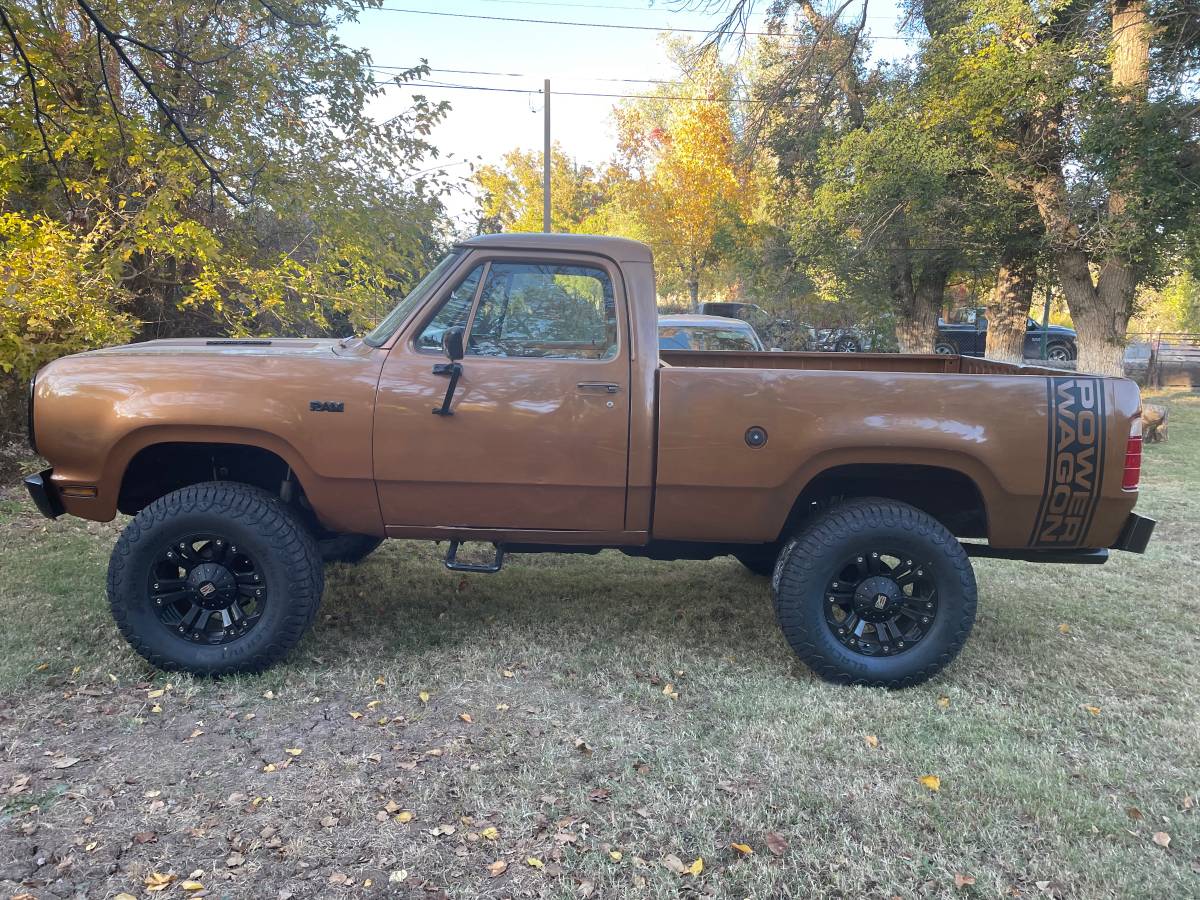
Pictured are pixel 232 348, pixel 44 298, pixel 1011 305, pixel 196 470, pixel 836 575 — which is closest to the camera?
pixel 836 575

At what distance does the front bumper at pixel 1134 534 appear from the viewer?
375 cm

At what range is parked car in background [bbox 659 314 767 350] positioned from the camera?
362 inches

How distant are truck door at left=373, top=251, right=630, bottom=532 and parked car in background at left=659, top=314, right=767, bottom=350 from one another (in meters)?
5.21

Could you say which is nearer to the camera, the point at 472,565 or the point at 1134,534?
the point at 1134,534

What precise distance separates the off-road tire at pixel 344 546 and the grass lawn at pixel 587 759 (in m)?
0.27

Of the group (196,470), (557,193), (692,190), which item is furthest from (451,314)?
(557,193)

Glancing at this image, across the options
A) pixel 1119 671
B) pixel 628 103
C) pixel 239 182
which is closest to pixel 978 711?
pixel 1119 671

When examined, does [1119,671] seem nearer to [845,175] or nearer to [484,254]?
[484,254]

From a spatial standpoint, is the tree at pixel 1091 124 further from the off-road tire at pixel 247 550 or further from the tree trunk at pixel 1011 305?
the off-road tire at pixel 247 550

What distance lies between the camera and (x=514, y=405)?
3.76 metres

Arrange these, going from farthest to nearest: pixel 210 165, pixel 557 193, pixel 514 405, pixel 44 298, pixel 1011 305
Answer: pixel 557 193, pixel 1011 305, pixel 210 165, pixel 44 298, pixel 514 405

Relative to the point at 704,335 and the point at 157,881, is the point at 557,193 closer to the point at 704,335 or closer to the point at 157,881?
the point at 704,335

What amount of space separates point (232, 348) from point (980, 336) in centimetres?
2151

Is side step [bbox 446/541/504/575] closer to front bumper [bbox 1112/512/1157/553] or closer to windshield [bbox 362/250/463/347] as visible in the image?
windshield [bbox 362/250/463/347]
